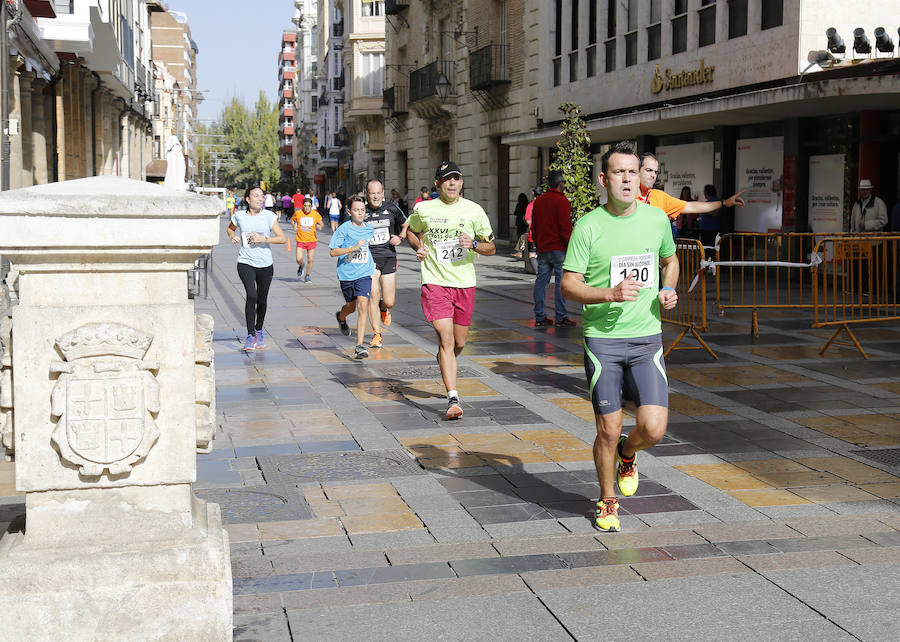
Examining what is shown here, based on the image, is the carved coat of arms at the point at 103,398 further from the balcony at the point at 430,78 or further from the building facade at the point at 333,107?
the building facade at the point at 333,107

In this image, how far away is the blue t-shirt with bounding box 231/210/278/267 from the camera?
39.1 ft

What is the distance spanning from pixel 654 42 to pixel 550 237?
1215 centimetres

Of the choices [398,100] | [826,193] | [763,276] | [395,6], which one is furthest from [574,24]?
[395,6]

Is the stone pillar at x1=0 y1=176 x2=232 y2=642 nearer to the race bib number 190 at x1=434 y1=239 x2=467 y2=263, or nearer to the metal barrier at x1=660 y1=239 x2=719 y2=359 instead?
the race bib number 190 at x1=434 y1=239 x2=467 y2=263

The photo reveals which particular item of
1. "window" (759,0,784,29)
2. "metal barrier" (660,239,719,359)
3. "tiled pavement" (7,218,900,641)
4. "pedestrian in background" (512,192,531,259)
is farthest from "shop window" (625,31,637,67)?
"tiled pavement" (7,218,900,641)

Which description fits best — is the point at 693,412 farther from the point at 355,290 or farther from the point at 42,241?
the point at 42,241

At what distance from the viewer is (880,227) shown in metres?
17.8

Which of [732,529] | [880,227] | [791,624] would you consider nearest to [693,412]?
[732,529]

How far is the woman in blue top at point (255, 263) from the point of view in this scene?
1193cm

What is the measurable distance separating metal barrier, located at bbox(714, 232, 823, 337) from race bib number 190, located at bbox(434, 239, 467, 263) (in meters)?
4.04

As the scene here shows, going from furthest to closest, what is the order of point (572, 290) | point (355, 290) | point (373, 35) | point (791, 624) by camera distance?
1. point (373, 35)
2. point (355, 290)
3. point (572, 290)
4. point (791, 624)

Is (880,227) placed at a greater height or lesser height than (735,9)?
lesser

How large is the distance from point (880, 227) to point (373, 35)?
4237 centimetres

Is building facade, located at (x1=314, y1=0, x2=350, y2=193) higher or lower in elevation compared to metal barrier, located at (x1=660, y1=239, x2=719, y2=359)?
higher
